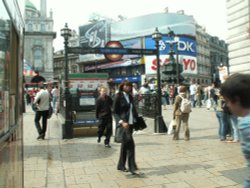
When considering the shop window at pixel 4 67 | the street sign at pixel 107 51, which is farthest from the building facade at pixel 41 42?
the shop window at pixel 4 67

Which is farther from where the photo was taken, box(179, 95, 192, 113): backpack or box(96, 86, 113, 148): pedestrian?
box(179, 95, 192, 113): backpack

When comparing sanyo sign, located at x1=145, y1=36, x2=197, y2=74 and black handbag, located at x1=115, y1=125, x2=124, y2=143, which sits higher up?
sanyo sign, located at x1=145, y1=36, x2=197, y2=74

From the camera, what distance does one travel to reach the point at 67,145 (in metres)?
9.44

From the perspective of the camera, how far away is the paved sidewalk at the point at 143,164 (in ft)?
18.5

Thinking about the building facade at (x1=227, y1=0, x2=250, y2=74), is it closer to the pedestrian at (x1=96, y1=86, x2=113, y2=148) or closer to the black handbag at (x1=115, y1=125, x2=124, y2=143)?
the pedestrian at (x1=96, y1=86, x2=113, y2=148)

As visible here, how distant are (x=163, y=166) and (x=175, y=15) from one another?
6594 cm

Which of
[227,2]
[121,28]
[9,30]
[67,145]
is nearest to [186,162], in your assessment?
[67,145]

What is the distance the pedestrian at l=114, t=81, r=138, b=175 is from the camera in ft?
20.3

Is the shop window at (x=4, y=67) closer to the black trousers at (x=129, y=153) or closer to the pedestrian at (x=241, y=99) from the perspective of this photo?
the pedestrian at (x=241, y=99)

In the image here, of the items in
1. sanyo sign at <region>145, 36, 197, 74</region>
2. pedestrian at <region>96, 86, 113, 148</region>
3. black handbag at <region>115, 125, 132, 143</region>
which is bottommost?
black handbag at <region>115, 125, 132, 143</region>

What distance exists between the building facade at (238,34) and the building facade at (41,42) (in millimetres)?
76591

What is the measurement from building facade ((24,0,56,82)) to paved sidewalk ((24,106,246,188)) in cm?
8377

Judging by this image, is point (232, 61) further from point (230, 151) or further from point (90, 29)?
point (90, 29)

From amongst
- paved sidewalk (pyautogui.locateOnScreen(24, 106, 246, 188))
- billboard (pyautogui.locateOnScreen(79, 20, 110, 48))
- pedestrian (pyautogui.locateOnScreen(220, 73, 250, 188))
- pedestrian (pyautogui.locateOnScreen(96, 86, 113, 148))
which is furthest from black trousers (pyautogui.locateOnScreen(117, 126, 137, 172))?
billboard (pyautogui.locateOnScreen(79, 20, 110, 48))
